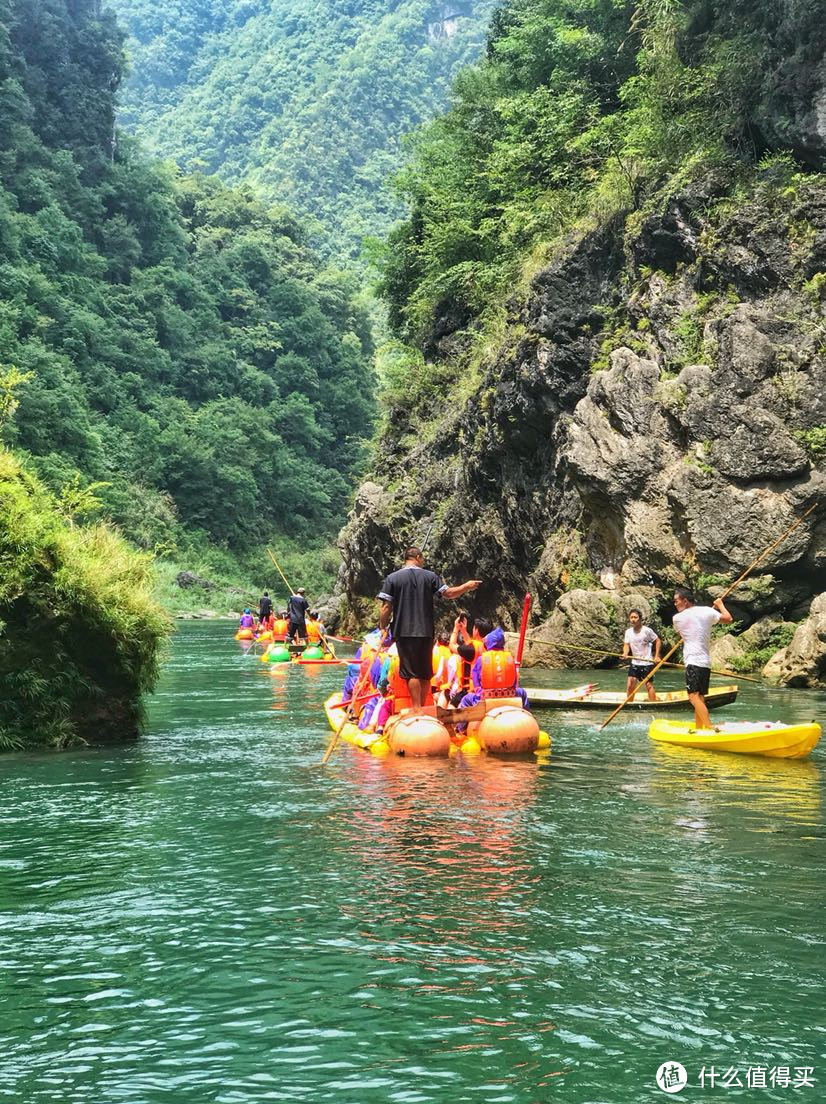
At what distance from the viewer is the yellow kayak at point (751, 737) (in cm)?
1112

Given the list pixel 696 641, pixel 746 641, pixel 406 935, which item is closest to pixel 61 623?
pixel 696 641

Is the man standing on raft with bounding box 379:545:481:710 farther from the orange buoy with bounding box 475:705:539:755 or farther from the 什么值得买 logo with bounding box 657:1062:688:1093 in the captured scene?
the 什么值得买 logo with bounding box 657:1062:688:1093

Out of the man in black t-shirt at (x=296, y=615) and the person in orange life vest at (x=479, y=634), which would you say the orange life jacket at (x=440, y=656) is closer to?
the person in orange life vest at (x=479, y=634)

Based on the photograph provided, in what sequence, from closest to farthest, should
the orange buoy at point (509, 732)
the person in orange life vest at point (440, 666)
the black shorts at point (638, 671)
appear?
1. the orange buoy at point (509, 732)
2. the person in orange life vest at point (440, 666)
3. the black shorts at point (638, 671)

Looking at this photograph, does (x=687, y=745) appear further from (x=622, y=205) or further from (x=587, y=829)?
(x=622, y=205)

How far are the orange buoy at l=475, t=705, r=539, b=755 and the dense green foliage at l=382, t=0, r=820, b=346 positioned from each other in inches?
611

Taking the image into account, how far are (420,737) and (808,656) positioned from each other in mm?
8745

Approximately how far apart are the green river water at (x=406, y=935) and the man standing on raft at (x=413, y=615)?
165 centimetres

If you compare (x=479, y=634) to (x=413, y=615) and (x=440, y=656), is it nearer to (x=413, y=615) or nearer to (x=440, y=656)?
(x=440, y=656)

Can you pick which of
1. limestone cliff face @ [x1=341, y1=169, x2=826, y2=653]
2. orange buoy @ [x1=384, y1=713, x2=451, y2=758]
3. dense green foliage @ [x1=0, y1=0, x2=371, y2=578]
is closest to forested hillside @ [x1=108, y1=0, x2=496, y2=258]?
dense green foliage @ [x1=0, y1=0, x2=371, y2=578]

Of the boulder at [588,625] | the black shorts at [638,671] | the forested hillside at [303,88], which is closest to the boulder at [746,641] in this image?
the boulder at [588,625]

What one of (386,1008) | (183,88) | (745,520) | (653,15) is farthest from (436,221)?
(183,88)

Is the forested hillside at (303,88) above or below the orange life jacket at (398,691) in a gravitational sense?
above

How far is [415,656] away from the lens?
11711mm
